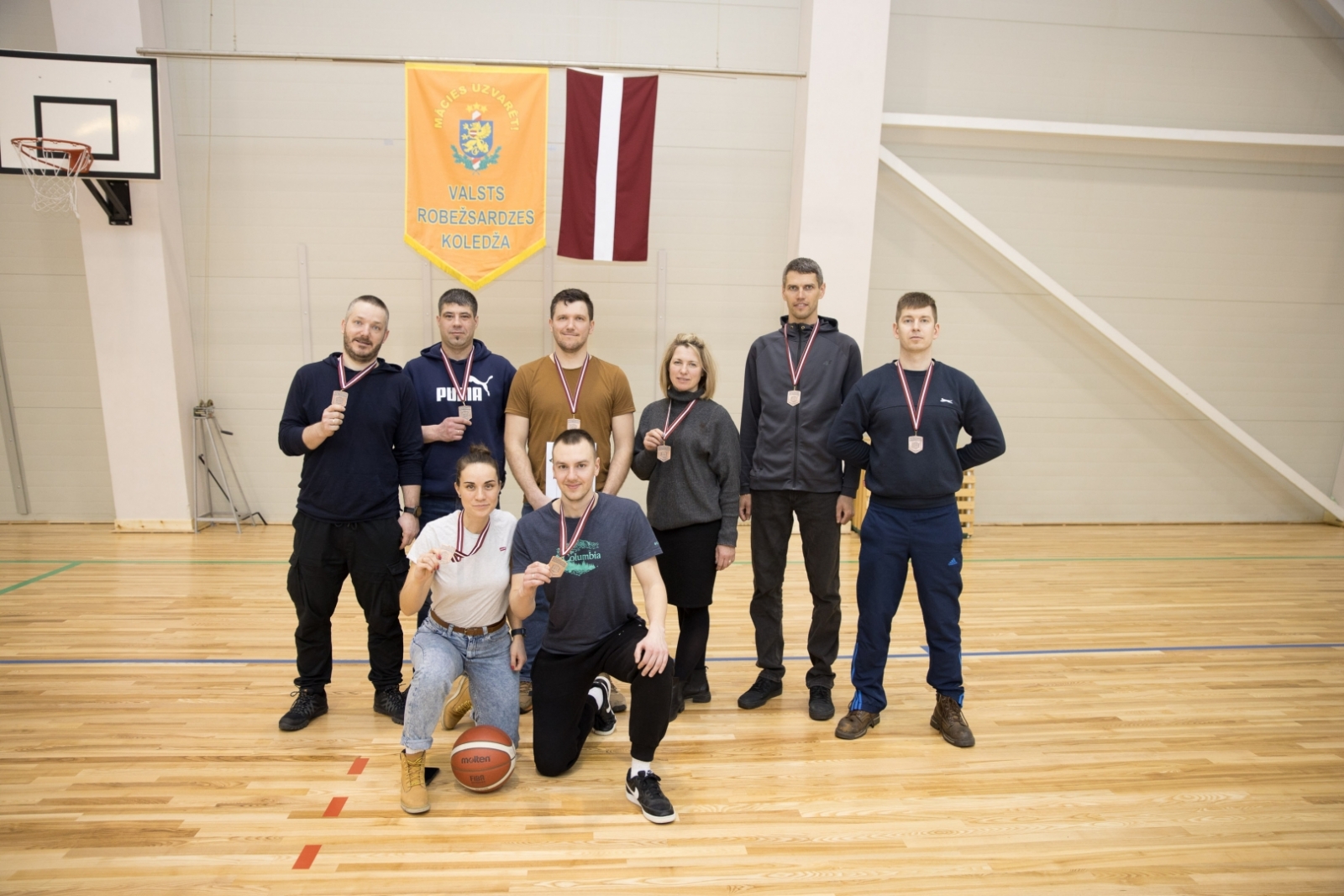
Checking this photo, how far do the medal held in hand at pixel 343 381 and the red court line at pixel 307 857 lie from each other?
1530 mm

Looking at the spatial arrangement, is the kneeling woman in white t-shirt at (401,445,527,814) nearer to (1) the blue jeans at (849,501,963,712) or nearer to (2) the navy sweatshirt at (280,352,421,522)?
(2) the navy sweatshirt at (280,352,421,522)

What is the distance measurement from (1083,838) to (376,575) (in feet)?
9.03

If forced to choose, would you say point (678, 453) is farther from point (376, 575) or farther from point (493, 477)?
point (376, 575)

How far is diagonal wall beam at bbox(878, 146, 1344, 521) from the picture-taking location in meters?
6.70

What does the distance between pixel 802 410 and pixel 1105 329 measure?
509 cm

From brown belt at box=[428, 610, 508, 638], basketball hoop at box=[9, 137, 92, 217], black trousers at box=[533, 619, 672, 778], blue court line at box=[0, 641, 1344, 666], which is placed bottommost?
blue court line at box=[0, 641, 1344, 666]

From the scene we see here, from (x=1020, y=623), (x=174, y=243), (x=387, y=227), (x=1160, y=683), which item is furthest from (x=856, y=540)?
(x=174, y=243)

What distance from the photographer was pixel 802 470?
10.7 ft

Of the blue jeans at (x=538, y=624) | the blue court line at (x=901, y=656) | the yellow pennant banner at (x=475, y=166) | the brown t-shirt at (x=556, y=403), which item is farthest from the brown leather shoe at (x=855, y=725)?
the yellow pennant banner at (x=475, y=166)

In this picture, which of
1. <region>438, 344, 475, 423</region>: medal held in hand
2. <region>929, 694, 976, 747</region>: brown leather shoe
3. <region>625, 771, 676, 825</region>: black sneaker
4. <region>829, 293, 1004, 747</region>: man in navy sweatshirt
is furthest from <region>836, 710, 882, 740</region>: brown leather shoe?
<region>438, 344, 475, 423</region>: medal held in hand

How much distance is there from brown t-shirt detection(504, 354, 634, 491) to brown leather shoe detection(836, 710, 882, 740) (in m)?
1.43

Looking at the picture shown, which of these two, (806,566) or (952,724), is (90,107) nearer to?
(806,566)

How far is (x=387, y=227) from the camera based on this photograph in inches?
257

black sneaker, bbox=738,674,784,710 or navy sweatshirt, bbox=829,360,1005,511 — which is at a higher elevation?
navy sweatshirt, bbox=829,360,1005,511
